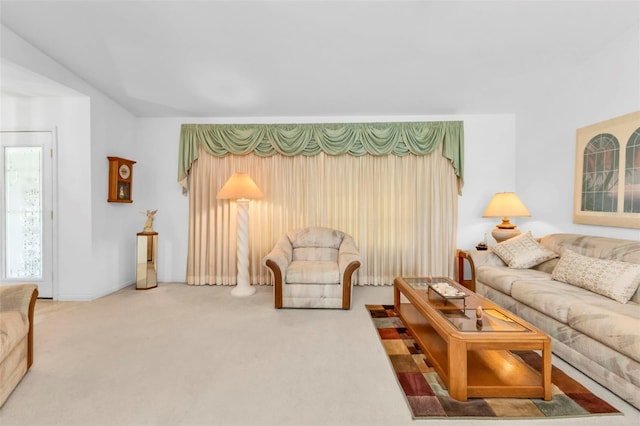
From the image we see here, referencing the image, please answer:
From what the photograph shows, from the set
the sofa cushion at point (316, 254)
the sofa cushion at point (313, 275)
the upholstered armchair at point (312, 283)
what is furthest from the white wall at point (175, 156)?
the sofa cushion at point (313, 275)

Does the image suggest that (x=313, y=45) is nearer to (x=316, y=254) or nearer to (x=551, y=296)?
(x=316, y=254)

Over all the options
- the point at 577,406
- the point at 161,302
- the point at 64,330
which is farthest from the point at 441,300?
the point at 64,330

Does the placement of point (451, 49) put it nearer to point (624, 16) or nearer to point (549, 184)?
point (624, 16)

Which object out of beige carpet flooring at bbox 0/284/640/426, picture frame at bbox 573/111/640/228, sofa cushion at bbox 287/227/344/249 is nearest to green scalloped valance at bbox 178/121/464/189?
sofa cushion at bbox 287/227/344/249

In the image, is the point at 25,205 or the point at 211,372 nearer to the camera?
the point at 211,372

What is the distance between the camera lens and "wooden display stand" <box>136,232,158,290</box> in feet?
12.7

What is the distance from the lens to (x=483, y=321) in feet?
6.33

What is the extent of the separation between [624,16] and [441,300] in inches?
103

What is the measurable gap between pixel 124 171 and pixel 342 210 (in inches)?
120

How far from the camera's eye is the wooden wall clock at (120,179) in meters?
3.66

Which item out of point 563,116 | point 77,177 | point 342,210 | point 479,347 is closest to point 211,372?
point 479,347

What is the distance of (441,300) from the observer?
2.40 metres

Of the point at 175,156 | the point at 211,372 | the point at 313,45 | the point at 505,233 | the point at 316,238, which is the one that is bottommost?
the point at 211,372

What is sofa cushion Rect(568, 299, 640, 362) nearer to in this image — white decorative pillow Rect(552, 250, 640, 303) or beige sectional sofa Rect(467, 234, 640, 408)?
beige sectional sofa Rect(467, 234, 640, 408)
